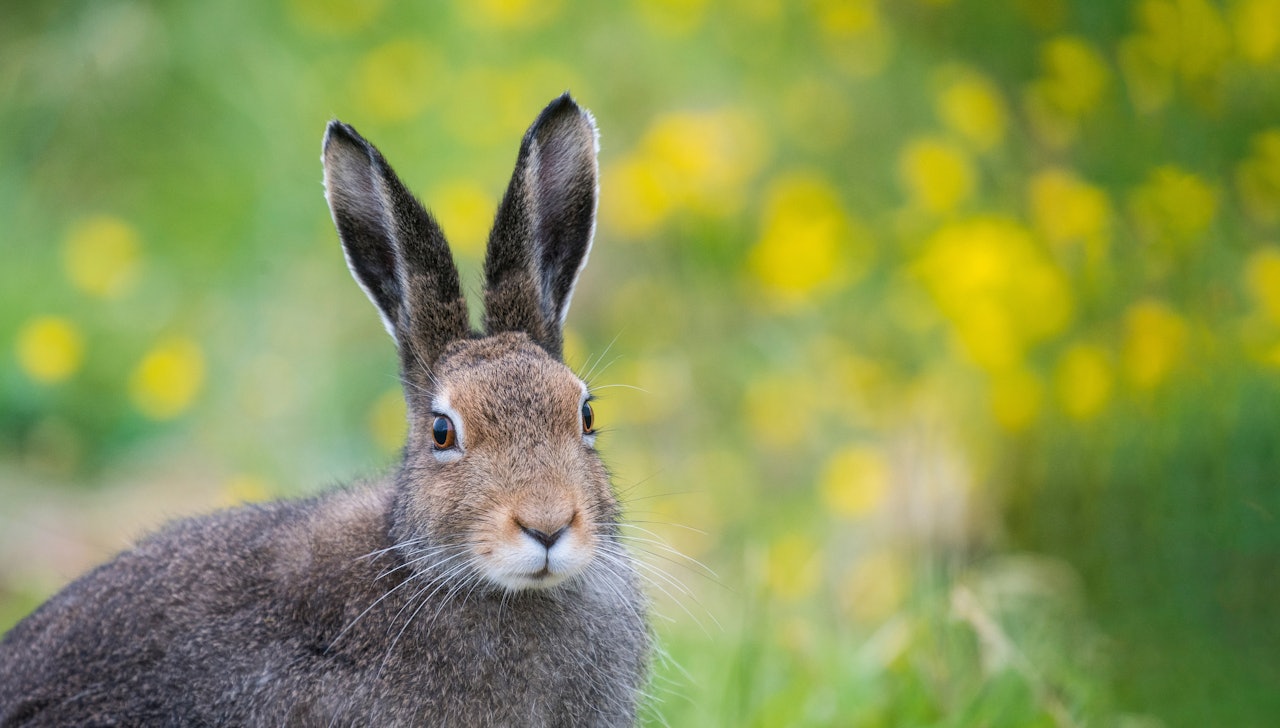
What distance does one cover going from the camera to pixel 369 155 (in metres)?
4.21

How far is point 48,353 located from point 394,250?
13.6 feet

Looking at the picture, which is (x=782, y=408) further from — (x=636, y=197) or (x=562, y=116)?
(x=562, y=116)

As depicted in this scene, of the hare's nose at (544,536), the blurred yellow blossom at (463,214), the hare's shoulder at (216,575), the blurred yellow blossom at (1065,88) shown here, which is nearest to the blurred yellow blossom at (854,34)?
the blurred yellow blossom at (1065,88)

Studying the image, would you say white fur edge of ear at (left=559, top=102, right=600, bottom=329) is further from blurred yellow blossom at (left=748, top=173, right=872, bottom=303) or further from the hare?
blurred yellow blossom at (left=748, top=173, right=872, bottom=303)

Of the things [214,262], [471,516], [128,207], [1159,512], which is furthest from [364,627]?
[128,207]

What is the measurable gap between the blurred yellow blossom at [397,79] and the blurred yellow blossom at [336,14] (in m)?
0.30

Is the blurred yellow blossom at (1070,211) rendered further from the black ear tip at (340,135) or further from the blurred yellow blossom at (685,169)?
the black ear tip at (340,135)

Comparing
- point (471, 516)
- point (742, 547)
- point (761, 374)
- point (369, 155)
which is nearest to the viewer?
point (471, 516)

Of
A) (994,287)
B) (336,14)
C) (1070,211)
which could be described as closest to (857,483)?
(994,287)

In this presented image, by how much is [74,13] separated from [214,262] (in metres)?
2.12

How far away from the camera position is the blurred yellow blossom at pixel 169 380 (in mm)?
7664

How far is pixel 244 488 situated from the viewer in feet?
22.9

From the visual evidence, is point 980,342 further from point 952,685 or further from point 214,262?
point 214,262

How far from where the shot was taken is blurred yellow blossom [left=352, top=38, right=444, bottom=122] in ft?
27.7
